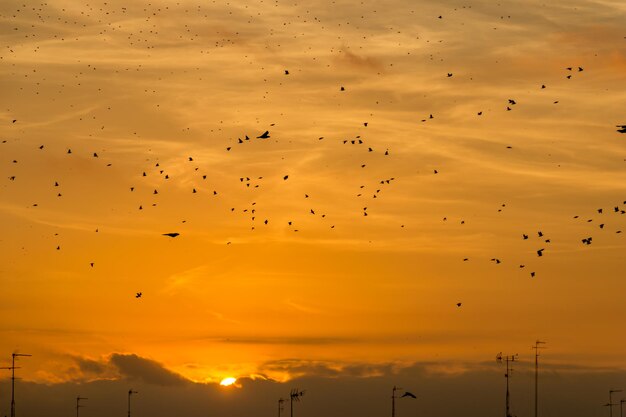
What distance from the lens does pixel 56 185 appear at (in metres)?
141

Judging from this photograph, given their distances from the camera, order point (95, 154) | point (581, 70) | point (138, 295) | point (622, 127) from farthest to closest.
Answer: point (138, 295)
point (95, 154)
point (581, 70)
point (622, 127)

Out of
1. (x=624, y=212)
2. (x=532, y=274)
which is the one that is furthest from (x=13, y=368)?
(x=624, y=212)

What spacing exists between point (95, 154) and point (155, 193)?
24.4ft

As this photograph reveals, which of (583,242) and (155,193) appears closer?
(583,242)

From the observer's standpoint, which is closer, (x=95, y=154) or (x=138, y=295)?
(x=95, y=154)

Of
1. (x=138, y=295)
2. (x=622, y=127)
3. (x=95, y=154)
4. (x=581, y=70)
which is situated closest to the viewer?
(x=622, y=127)

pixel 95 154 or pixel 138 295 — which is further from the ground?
pixel 95 154

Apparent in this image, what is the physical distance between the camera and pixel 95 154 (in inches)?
5418

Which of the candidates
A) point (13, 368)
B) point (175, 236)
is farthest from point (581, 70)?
point (13, 368)

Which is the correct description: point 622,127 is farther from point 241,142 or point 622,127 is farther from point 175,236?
point 175,236

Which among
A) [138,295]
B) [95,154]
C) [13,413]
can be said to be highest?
[95,154]

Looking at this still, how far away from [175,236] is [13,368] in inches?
2324

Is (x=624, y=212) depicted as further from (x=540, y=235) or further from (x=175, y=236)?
(x=175, y=236)

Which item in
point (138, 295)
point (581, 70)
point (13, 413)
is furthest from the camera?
point (13, 413)
